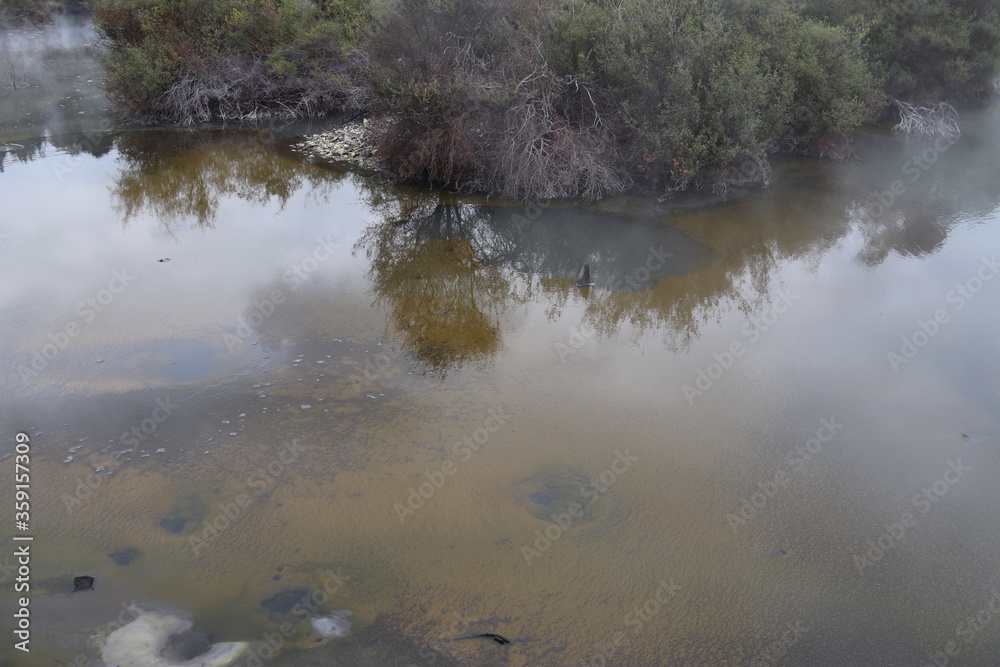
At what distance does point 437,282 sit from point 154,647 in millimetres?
6643

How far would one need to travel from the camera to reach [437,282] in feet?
35.2

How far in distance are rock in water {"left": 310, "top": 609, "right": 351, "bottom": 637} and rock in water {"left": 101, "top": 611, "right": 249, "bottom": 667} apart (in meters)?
0.51

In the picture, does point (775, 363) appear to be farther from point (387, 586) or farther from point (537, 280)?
point (387, 586)

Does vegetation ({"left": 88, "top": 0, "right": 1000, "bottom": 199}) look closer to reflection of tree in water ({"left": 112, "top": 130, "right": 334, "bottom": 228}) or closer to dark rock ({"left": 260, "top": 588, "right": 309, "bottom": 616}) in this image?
reflection of tree in water ({"left": 112, "top": 130, "right": 334, "bottom": 228})

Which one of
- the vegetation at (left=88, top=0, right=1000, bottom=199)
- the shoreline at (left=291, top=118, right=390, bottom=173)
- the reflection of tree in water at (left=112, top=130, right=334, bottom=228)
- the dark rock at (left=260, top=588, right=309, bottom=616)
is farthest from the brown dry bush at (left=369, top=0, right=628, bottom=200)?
the dark rock at (left=260, top=588, right=309, bottom=616)

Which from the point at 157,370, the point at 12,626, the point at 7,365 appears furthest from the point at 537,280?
the point at 12,626

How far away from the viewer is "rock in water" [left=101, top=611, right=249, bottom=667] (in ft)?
16.1

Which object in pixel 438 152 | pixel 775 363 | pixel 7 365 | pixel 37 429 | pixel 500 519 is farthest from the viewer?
pixel 438 152

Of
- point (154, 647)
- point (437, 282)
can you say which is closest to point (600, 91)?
point (437, 282)

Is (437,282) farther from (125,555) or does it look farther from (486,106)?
(125,555)

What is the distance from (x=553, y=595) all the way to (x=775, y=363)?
4.63m

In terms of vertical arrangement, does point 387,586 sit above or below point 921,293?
below

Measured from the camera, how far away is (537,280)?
11.0m

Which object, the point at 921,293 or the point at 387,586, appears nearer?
the point at 387,586
